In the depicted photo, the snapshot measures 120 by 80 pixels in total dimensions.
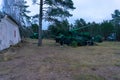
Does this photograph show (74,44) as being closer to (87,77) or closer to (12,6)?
(12,6)

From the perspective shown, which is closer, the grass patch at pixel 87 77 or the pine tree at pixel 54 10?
the grass patch at pixel 87 77

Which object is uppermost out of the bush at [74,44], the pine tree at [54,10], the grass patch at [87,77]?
the pine tree at [54,10]

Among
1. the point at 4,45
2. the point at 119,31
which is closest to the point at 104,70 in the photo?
the point at 4,45

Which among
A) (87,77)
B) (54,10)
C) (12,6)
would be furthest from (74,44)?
(87,77)

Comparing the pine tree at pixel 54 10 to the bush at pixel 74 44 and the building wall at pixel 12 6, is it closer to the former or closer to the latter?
the bush at pixel 74 44

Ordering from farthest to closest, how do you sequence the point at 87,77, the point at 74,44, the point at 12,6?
1. the point at 12,6
2. the point at 74,44
3. the point at 87,77

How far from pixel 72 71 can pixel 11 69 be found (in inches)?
105

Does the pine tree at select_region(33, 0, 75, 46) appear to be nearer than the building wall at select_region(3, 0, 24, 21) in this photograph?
Yes

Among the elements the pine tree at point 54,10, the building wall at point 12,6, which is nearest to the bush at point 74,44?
the pine tree at point 54,10

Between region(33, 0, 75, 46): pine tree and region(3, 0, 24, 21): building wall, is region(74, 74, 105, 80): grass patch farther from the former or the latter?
region(3, 0, 24, 21): building wall

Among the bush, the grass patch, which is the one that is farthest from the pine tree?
the grass patch

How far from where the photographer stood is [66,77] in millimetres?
9789

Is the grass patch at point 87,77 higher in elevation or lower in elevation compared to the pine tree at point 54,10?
lower

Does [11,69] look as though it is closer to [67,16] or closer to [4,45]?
[4,45]
